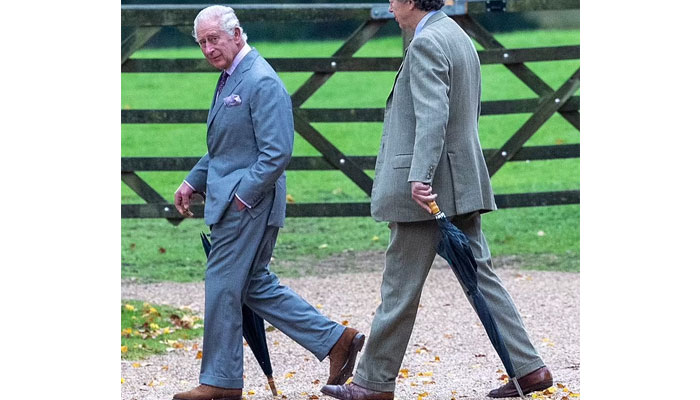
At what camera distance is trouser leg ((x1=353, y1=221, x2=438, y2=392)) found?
15.9ft

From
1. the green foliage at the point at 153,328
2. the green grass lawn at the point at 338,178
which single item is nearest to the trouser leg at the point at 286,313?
the green foliage at the point at 153,328

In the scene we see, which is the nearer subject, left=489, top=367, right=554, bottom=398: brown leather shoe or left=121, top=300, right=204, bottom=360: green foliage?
left=489, top=367, right=554, bottom=398: brown leather shoe

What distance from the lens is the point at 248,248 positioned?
4.97m

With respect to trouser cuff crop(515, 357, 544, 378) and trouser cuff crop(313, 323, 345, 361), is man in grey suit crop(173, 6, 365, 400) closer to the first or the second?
trouser cuff crop(313, 323, 345, 361)

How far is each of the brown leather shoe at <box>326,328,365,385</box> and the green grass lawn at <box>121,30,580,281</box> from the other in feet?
12.6

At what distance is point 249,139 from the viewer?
4.95 metres

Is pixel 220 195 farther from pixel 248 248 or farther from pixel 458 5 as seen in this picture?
pixel 458 5

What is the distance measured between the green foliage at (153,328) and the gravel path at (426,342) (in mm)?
134

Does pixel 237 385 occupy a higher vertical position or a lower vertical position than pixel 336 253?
higher

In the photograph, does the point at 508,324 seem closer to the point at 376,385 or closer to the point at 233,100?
the point at 376,385

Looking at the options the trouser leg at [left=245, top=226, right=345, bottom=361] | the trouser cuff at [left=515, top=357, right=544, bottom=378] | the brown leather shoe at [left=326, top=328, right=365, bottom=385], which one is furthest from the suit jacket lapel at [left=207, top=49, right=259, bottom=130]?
the trouser cuff at [left=515, top=357, right=544, bottom=378]

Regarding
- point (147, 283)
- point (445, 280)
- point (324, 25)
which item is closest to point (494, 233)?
point (445, 280)

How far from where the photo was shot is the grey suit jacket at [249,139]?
487cm

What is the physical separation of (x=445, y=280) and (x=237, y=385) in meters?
3.53
